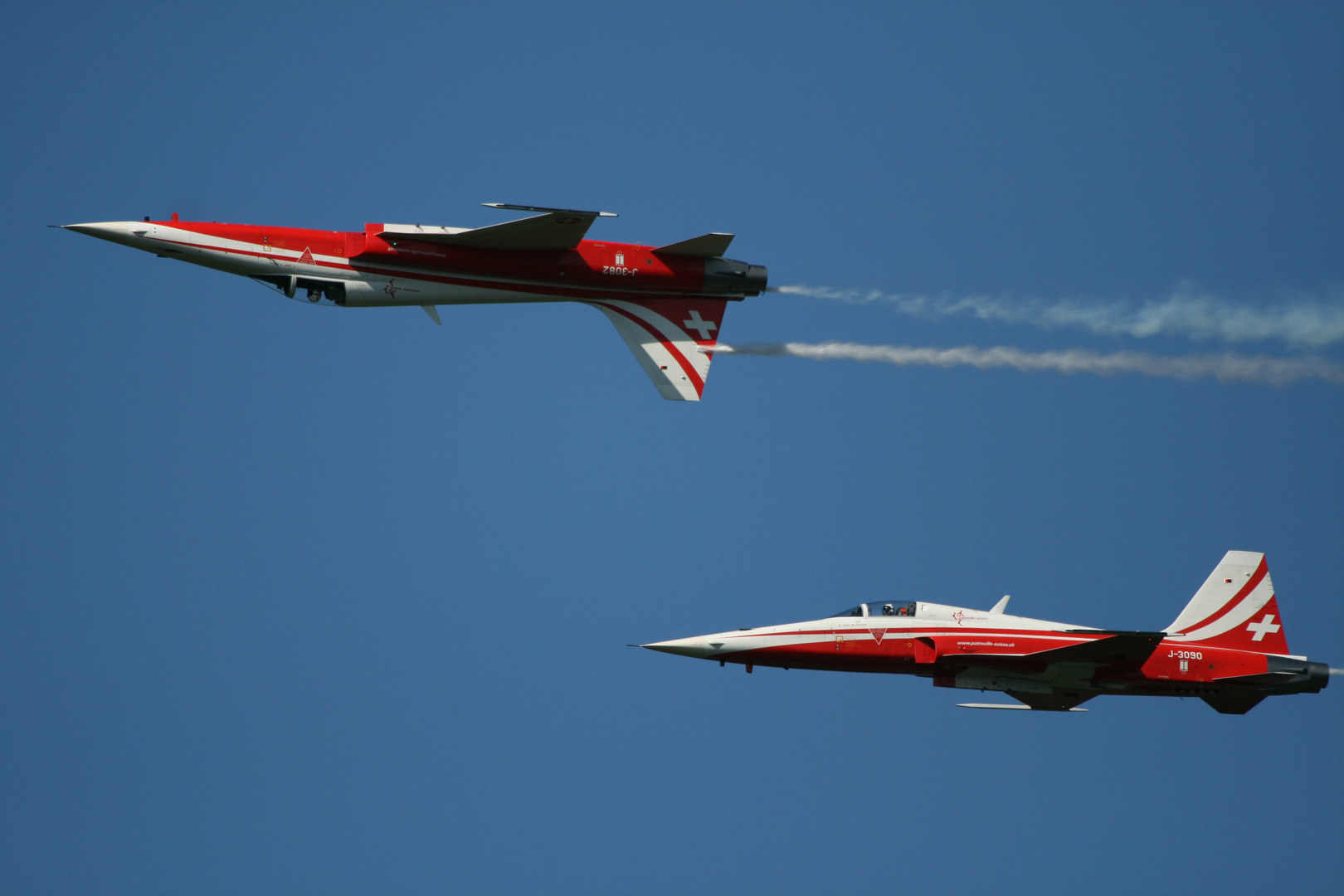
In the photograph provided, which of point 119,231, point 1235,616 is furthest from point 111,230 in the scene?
point 1235,616

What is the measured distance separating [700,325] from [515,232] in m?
5.01

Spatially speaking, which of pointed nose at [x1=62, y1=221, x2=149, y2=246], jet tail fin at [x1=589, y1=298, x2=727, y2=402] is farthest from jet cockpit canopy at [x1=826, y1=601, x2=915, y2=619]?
pointed nose at [x1=62, y1=221, x2=149, y2=246]

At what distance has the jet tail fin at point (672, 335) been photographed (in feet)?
134

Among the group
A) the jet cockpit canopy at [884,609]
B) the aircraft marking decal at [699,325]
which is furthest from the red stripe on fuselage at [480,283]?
the jet cockpit canopy at [884,609]

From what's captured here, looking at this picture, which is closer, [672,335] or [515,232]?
[515,232]

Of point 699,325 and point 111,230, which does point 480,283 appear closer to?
point 699,325

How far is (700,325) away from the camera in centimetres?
4103

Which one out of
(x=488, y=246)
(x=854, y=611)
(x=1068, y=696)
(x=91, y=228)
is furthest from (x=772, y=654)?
(x=91, y=228)

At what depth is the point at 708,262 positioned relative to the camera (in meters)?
40.7

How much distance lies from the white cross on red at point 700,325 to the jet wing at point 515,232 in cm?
335

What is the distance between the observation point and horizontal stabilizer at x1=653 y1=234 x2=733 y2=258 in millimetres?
40094

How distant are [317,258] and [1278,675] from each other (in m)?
23.8

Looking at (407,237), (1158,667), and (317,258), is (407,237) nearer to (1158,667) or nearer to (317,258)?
(317,258)

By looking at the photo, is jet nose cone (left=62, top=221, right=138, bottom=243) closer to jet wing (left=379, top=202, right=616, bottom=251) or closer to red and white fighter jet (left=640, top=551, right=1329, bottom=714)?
jet wing (left=379, top=202, right=616, bottom=251)
